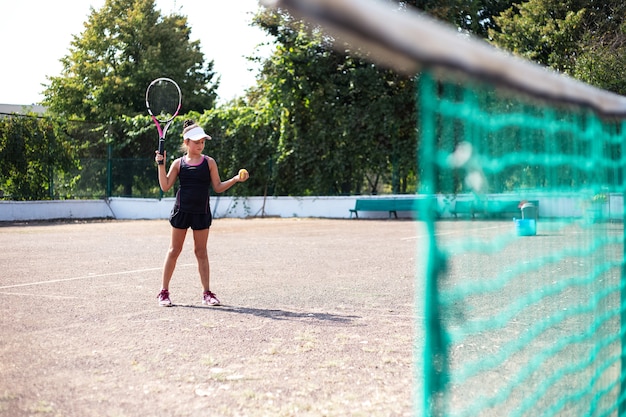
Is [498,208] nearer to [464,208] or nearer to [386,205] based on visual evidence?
[464,208]

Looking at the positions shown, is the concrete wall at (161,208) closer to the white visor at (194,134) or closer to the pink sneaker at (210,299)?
the pink sneaker at (210,299)

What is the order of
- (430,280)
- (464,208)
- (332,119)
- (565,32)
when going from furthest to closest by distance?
(332,119), (565,32), (464,208), (430,280)

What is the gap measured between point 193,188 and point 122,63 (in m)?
37.0

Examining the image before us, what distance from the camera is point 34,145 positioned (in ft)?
80.6

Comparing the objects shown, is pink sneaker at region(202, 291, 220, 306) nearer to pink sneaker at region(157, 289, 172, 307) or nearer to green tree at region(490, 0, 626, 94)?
pink sneaker at region(157, 289, 172, 307)

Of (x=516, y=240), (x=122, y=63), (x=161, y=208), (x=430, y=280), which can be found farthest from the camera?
(x=122, y=63)

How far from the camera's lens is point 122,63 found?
42.0m

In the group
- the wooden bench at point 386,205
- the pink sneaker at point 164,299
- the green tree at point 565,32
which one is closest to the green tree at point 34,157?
the wooden bench at point 386,205

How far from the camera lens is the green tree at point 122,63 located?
41188mm

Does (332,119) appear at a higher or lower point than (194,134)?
higher

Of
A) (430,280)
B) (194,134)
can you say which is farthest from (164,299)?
(430,280)

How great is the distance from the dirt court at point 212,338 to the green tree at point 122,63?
102ft

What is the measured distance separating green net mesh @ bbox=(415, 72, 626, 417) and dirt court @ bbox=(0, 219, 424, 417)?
0.65m

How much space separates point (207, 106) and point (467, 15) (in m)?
18.8
